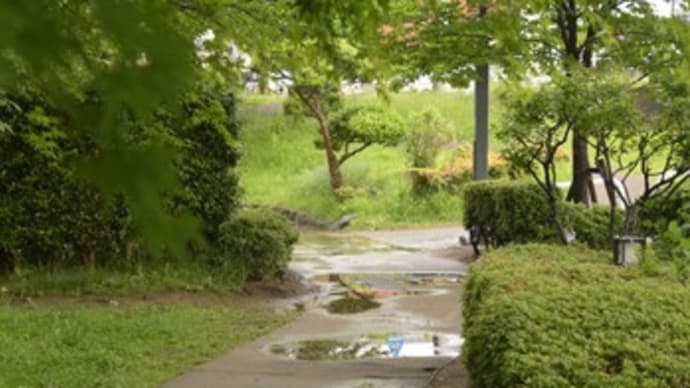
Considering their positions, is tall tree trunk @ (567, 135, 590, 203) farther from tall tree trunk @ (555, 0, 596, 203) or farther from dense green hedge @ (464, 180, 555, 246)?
dense green hedge @ (464, 180, 555, 246)

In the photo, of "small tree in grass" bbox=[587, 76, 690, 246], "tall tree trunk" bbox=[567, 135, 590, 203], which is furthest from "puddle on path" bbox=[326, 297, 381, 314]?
"tall tree trunk" bbox=[567, 135, 590, 203]

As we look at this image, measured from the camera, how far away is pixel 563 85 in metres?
7.93

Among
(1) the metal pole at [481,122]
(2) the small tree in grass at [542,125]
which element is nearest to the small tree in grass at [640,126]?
(2) the small tree in grass at [542,125]

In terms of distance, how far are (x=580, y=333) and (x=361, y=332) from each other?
473 centimetres

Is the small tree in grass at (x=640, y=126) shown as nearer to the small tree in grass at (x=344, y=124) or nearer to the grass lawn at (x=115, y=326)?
the grass lawn at (x=115, y=326)

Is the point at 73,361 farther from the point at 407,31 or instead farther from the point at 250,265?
the point at 407,31

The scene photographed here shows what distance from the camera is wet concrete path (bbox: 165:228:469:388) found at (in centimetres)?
662

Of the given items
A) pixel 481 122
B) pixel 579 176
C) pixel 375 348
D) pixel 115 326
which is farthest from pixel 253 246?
pixel 481 122

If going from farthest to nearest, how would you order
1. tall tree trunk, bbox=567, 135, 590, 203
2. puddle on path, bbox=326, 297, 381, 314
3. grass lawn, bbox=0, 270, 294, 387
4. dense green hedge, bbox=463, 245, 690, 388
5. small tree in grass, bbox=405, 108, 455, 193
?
small tree in grass, bbox=405, 108, 455, 193 → tall tree trunk, bbox=567, 135, 590, 203 → puddle on path, bbox=326, 297, 381, 314 → grass lawn, bbox=0, 270, 294, 387 → dense green hedge, bbox=463, 245, 690, 388

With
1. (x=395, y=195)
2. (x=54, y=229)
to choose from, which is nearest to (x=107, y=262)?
(x=54, y=229)

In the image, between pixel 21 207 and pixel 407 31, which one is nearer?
pixel 21 207

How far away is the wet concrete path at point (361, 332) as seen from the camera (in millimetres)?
6625

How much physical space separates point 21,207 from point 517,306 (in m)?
7.66

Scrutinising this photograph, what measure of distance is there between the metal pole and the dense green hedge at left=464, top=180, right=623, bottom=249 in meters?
0.82
